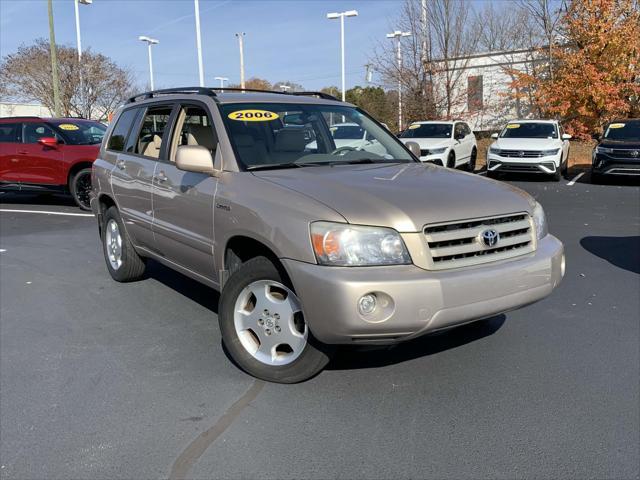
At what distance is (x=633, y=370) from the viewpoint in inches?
149

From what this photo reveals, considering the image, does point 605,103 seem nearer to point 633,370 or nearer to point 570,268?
point 570,268

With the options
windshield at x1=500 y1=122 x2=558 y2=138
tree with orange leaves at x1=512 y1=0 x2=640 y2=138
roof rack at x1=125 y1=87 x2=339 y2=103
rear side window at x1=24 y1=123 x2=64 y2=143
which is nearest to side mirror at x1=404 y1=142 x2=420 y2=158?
roof rack at x1=125 y1=87 x2=339 y2=103

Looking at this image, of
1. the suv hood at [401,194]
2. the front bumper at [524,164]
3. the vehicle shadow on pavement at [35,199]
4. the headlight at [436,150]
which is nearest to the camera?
the suv hood at [401,194]


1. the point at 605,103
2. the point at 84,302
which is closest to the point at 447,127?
the point at 605,103

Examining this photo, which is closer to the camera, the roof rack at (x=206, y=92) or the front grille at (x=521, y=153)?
the roof rack at (x=206, y=92)

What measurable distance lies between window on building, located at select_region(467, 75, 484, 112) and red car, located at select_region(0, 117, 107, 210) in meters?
19.7

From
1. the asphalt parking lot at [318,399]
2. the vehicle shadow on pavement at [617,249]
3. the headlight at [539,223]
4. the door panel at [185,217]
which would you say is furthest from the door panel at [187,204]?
the vehicle shadow on pavement at [617,249]

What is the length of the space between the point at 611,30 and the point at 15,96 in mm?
27221

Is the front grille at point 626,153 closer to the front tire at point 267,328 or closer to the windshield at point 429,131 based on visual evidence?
the windshield at point 429,131

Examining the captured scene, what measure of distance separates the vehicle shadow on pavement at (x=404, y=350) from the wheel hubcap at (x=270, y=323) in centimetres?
37

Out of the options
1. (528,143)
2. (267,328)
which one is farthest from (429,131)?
(267,328)

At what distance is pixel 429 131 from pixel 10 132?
34.9ft

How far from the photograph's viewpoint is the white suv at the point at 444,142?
15236 mm

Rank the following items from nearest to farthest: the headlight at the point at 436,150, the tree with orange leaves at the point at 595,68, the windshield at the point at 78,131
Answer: the windshield at the point at 78,131 < the headlight at the point at 436,150 < the tree with orange leaves at the point at 595,68
